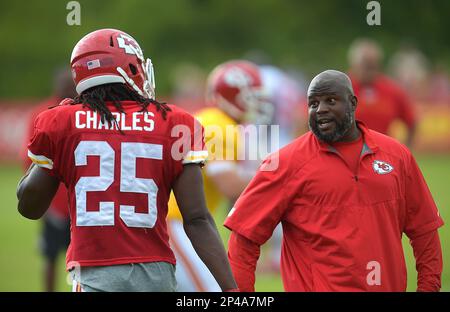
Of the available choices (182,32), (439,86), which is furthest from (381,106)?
(182,32)

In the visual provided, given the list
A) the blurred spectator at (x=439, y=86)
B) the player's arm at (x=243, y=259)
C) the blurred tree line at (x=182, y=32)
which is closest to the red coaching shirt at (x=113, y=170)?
the player's arm at (x=243, y=259)

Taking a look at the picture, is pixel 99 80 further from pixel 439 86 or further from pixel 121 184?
pixel 439 86

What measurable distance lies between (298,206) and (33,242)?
10136 millimetres

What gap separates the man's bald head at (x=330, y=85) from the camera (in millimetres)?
4887

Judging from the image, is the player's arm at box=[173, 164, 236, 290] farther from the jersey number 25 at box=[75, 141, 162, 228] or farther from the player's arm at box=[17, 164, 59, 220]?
the player's arm at box=[17, 164, 59, 220]

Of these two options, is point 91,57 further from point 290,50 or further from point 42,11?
point 42,11

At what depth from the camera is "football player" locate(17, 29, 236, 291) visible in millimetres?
4191

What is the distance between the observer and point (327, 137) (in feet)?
15.9

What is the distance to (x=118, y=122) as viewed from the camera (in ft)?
14.0

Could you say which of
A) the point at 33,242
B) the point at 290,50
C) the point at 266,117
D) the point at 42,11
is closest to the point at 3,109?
the point at 42,11

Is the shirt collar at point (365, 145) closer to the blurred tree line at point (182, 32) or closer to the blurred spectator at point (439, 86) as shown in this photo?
the blurred spectator at point (439, 86)

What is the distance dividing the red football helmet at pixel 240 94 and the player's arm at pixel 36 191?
3.32 metres

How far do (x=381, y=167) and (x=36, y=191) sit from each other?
1760mm
